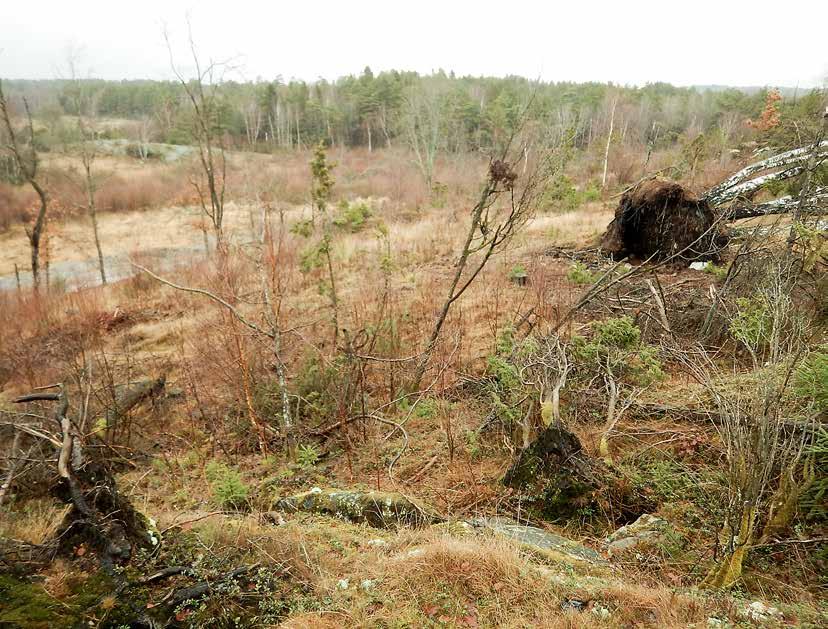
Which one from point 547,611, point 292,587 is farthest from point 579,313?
point 292,587

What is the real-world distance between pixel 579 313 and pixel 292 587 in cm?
509

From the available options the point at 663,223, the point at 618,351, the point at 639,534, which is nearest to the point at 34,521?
the point at 639,534

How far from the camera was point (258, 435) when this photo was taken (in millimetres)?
5156

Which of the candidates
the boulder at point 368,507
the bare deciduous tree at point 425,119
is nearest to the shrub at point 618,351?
the boulder at point 368,507

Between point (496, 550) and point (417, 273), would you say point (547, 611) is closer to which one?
point (496, 550)

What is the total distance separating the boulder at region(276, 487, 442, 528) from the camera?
11.3 feet

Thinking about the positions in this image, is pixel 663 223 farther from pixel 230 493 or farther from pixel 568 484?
pixel 230 493

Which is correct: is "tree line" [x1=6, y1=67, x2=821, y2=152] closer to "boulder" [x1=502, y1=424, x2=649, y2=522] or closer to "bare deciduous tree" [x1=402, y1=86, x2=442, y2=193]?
"bare deciduous tree" [x1=402, y1=86, x2=442, y2=193]

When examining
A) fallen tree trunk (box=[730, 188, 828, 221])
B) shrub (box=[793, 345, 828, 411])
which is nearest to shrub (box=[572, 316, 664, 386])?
shrub (box=[793, 345, 828, 411])

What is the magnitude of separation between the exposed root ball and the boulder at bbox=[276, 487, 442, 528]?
591 centimetres

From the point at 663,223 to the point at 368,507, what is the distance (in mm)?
6729

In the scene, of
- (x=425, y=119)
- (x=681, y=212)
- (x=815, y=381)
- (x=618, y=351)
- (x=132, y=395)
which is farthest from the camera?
(x=425, y=119)

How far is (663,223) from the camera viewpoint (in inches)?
307

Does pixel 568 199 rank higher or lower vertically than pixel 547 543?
→ higher
